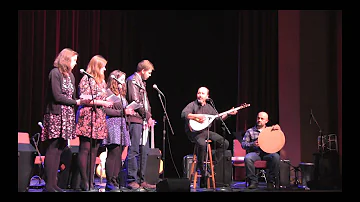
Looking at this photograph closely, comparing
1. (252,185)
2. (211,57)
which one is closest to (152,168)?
(252,185)

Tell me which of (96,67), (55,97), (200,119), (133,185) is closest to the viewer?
(55,97)

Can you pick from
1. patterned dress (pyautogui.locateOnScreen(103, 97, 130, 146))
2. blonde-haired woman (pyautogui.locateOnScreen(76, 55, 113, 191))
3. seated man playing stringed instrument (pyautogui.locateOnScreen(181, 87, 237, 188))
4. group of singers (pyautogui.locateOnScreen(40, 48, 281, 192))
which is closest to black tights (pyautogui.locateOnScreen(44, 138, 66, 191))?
group of singers (pyautogui.locateOnScreen(40, 48, 281, 192))

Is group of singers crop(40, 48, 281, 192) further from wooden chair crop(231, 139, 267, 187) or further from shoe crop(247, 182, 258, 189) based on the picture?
wooden chair crop(231, 139, 267, 187)

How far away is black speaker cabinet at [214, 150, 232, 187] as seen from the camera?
6.92 metres

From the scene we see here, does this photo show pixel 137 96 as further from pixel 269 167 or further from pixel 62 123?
pixel 269 167

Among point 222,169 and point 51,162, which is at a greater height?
point 51,162

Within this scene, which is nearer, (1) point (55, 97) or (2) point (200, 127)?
(1) point (55, 97)

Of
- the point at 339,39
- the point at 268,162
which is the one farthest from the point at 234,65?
the point at 268,162

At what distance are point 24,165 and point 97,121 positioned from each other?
0.97m

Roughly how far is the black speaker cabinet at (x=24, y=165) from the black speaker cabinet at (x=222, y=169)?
9.02 feet

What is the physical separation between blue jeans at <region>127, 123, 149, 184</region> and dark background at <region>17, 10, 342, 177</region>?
2.72 metres

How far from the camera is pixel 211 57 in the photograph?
9.37 m

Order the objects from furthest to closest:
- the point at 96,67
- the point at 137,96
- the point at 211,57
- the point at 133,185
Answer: the point at 211,57 < the point at 137,96 < the point at 133,185 < the point at 96,67

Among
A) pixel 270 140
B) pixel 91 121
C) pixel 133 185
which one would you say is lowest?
pixel 133 185
